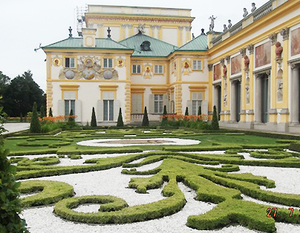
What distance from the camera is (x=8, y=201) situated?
2.36m

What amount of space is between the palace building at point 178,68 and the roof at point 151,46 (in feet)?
0.38

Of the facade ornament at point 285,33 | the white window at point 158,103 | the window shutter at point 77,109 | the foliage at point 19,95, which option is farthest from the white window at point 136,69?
the foliage at point 19,95

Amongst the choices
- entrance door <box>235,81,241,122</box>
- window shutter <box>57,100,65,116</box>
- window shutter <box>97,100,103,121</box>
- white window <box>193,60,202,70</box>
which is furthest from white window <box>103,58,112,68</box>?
entrance door <box>235,81,241,122</box>

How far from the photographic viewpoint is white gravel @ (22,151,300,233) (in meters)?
3.81

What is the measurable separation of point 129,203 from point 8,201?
2.62 meters

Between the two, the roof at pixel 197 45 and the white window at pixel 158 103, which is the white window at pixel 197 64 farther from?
the white window at pixel 158 103

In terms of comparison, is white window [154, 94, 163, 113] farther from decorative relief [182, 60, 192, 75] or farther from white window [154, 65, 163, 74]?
decorative relief [182, 60, 192, 75]

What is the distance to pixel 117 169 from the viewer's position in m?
7.62

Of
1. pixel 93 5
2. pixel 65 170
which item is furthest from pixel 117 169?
pixel 93 5

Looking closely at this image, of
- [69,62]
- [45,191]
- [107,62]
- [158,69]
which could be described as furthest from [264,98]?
[45,191]

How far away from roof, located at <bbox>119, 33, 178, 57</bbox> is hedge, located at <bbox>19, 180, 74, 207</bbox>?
98.6 ft

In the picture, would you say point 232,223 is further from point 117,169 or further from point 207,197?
point 117,169

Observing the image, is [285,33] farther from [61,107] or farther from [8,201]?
[61,107]

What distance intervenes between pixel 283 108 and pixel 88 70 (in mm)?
18766
